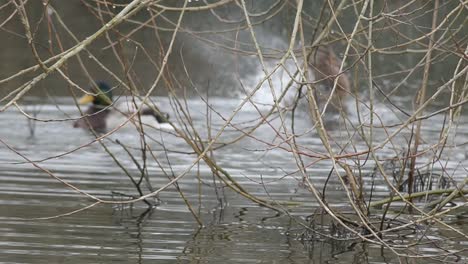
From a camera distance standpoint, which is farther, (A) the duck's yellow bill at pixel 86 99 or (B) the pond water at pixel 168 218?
(A) the duck's yellow bill at pixel 86 99

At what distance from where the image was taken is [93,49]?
21.8 meters

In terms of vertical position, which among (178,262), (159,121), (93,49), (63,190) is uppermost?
(93,49)

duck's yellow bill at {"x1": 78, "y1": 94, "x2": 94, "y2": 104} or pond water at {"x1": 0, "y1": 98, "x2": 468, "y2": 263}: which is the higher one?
duck's yellow bill at {"x1": 78, "y1": 94, "x2": 94, "y2": 104}

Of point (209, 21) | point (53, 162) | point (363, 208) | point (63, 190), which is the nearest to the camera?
point (363, 208)

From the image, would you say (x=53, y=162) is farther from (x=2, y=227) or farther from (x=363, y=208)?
(x=363, y=208)

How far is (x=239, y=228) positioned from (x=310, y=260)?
3.59 feet

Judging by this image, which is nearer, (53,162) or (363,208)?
(363,208)

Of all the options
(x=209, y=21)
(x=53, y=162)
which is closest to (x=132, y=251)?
(x=53, y=162)

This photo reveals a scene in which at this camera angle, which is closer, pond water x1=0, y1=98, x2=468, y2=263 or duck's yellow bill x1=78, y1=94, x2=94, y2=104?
pond water x1=0, y1=98, x2=468, y2=263

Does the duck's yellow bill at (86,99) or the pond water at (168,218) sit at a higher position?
the duck's yellow bill at (86,99)

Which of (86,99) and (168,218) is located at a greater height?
(86,99)

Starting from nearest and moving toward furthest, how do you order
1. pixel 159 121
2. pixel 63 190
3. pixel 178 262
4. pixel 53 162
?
1. pixel 178 262
2. pixel 63 190
3. pixel 53 162
4. pixel 159 121

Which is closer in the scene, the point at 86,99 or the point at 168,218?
the point at 168,218

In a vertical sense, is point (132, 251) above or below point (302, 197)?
below
